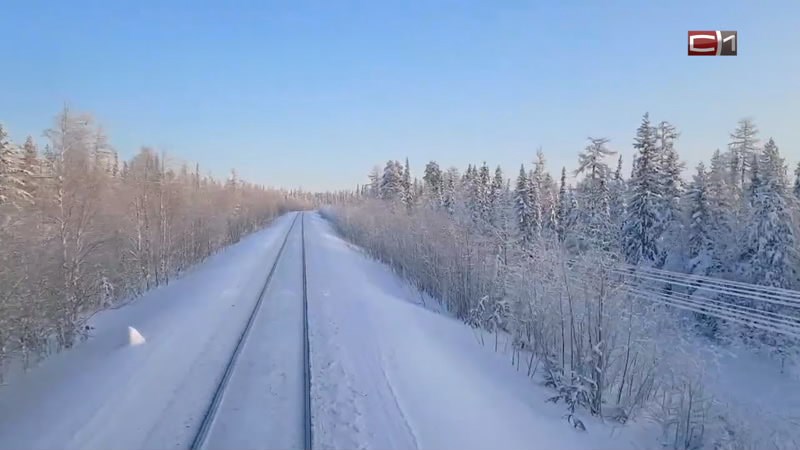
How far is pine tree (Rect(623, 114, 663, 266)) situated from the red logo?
23479mm

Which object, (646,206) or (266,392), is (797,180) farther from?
(266,392)

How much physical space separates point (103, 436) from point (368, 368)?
4227mm

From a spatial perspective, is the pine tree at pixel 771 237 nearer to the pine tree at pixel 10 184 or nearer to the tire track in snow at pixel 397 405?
the tire track in snow at pixel 397 405

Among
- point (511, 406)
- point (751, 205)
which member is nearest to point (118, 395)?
point (511, 406)

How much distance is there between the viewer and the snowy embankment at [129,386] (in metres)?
6.10

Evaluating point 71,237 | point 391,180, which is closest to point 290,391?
point 71,237

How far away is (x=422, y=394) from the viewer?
7512 mm

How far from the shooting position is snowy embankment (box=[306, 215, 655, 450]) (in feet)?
20.3

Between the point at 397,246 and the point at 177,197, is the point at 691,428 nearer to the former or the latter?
the point at 397,246

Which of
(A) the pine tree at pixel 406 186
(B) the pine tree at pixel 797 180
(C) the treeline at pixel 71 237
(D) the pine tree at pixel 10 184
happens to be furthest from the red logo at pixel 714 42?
(A) the pine tree at pixel 406 186

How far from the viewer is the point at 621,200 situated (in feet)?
122

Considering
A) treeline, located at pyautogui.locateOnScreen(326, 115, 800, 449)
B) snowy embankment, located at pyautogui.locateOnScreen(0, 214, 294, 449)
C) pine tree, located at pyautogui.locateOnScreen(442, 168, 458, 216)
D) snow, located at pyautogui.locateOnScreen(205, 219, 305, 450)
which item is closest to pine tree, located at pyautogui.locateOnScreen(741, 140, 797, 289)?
treeline, located at pyautogui.locateOnScreen(326, 115, 800, 449)

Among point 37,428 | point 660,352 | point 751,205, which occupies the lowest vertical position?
point 37,428

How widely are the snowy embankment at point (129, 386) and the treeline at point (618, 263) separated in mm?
6120
